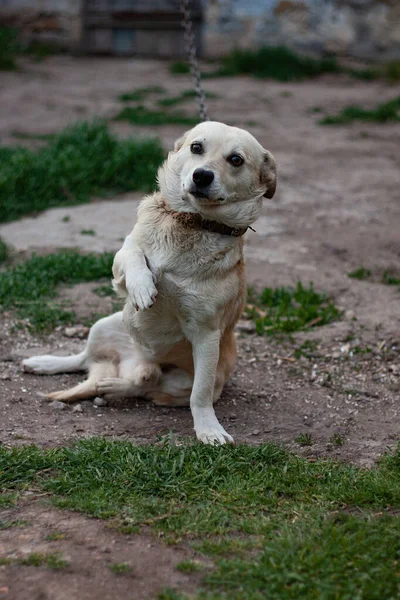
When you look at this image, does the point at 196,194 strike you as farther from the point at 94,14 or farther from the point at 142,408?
the point at 94,14

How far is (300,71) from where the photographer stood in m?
14.2

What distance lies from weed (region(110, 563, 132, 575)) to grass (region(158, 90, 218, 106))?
30.9 ft

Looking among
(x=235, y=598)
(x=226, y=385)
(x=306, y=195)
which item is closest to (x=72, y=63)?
(x=306, y=195)

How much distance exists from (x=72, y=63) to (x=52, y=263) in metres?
9.31

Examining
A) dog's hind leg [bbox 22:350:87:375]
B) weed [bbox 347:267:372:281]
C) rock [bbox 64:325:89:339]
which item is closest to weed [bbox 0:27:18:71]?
weed [bbox 347:267:372:281]

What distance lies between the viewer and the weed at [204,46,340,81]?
14.0 meters

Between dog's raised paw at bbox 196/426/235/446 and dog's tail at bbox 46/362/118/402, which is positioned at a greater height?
dog's raised paw at bbox 196/426/235/446

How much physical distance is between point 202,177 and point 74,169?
14.6ft

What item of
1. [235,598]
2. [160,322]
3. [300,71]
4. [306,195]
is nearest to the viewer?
[235,598]

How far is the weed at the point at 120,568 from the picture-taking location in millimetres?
2855

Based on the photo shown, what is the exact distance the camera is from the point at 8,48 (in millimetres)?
14047

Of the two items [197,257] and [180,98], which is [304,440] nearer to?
[197,257]

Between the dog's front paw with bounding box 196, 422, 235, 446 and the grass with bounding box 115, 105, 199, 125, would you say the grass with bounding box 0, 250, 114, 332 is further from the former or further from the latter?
the grass with bounding box 115, 105, 199, 125

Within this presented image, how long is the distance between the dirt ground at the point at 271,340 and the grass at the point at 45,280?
0.13m
